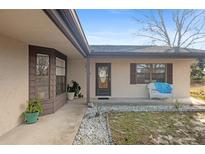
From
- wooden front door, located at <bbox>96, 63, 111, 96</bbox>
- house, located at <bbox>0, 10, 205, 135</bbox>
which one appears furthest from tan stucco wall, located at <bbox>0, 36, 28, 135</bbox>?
wooden front door, located at <bbox>96, 63, 111, 96</bbox>

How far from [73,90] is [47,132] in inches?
205

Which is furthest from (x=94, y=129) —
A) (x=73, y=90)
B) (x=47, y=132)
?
(x=73, y=90)

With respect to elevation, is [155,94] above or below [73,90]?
below

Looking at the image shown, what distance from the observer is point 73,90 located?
9508 millimetres

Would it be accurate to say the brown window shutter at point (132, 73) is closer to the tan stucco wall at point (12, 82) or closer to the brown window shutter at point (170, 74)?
the brown window shutter at point (170, 74)

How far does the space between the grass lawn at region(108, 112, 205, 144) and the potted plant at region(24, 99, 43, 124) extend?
2.20 meters

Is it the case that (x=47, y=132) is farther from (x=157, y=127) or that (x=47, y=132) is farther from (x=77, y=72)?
(x=77, y=72)

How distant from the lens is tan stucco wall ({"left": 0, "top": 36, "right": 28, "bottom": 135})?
167 inches

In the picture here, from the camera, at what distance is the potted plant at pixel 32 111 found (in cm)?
514

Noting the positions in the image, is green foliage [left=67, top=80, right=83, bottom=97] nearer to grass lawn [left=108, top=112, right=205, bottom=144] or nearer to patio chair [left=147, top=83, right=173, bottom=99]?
grass lawn [left=108, top=112, right=205, bottom=144]

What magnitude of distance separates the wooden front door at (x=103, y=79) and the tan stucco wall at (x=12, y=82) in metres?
5.06

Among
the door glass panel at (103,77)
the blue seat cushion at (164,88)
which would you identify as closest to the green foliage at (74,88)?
the door glass panel at (103,77)
